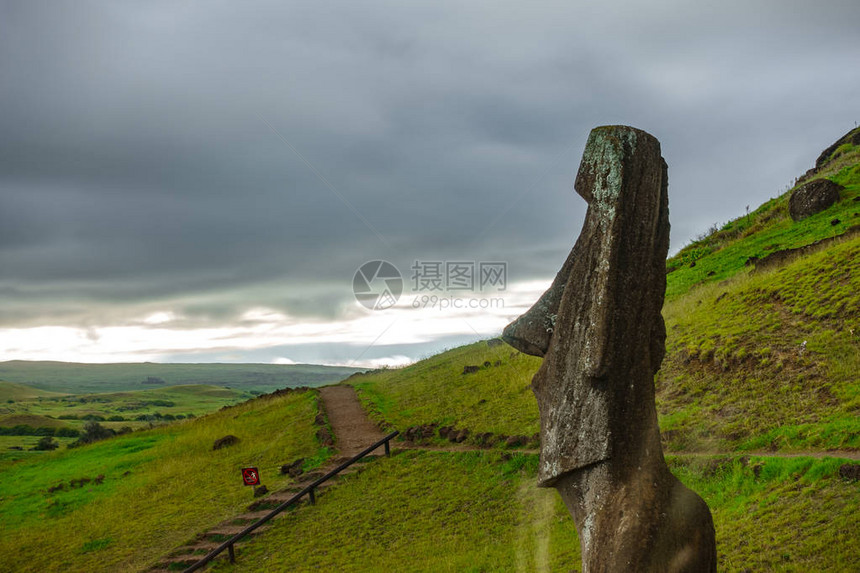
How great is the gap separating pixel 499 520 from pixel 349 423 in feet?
53.5

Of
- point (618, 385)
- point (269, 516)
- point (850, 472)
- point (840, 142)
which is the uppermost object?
point (840, 142)

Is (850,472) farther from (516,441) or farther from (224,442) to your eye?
(224,442)

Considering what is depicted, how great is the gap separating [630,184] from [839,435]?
887cm

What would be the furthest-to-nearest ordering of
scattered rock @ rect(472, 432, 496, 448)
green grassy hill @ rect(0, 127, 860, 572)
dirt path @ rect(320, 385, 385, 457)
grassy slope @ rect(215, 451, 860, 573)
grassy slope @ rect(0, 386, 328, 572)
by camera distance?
dirt path @ rect(320, 385, 385, 457) → scattered rock @ rect(472, 432, 496, 448) → grassy slope @ rect(0, 386, 328, 572) → green grassy hill @ rect(0, 127, 860, 572) → grassy slope @ rect(215, 451, 860, 573)

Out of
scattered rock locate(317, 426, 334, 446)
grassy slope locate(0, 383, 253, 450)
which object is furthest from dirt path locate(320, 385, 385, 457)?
grassy slope locate(0, 383, 253, 450)

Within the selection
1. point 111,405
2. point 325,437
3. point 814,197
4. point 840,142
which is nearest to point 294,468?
point 325,437

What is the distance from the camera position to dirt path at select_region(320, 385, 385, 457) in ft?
78.1

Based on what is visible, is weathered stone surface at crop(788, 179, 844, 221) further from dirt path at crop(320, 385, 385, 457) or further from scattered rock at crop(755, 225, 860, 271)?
dirt path at crop(320, 385, 385, 457)

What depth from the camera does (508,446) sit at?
17219 millimetres

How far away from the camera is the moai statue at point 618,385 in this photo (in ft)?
16.2

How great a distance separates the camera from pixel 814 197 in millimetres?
31656

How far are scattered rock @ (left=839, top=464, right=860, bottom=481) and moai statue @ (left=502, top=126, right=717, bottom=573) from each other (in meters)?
5.58

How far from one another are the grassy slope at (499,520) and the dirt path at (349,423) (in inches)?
164

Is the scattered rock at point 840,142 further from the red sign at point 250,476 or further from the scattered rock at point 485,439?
the red sign at point 250,476
